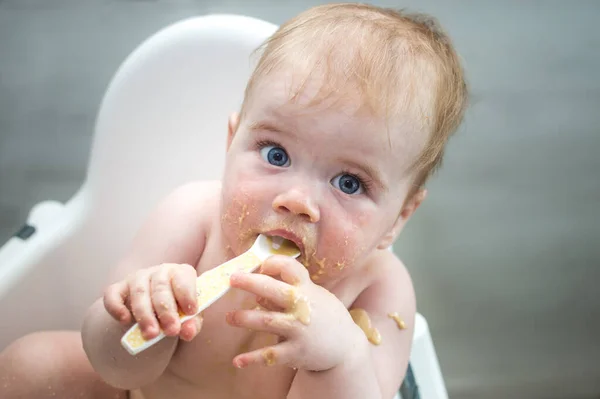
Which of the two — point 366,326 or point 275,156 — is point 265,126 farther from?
point 366,326

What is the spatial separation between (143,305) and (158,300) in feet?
0.04

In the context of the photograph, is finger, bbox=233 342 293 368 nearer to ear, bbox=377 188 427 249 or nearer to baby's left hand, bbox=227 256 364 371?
baby's left hand, bbox=227 256 364 371

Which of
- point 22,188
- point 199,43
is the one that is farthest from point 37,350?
point 22,188

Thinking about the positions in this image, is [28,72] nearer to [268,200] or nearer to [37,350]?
[37,350]

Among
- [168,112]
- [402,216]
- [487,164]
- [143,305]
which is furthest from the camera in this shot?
[487,164]

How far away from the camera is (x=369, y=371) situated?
660 mm

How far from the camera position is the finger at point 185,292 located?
1.78 ft

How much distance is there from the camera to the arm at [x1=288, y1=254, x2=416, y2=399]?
0.64 metres

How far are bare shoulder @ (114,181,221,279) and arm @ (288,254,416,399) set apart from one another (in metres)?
0.18

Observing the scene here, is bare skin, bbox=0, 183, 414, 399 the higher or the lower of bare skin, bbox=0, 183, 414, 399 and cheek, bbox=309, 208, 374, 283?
the lower

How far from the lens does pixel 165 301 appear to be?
539 millimetres

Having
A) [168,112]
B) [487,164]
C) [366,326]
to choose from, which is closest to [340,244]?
[366,326]

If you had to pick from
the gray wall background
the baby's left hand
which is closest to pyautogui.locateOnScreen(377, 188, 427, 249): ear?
the baby's left hand

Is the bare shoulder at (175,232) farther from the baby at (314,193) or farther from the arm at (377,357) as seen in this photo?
the arm at (377,357)
